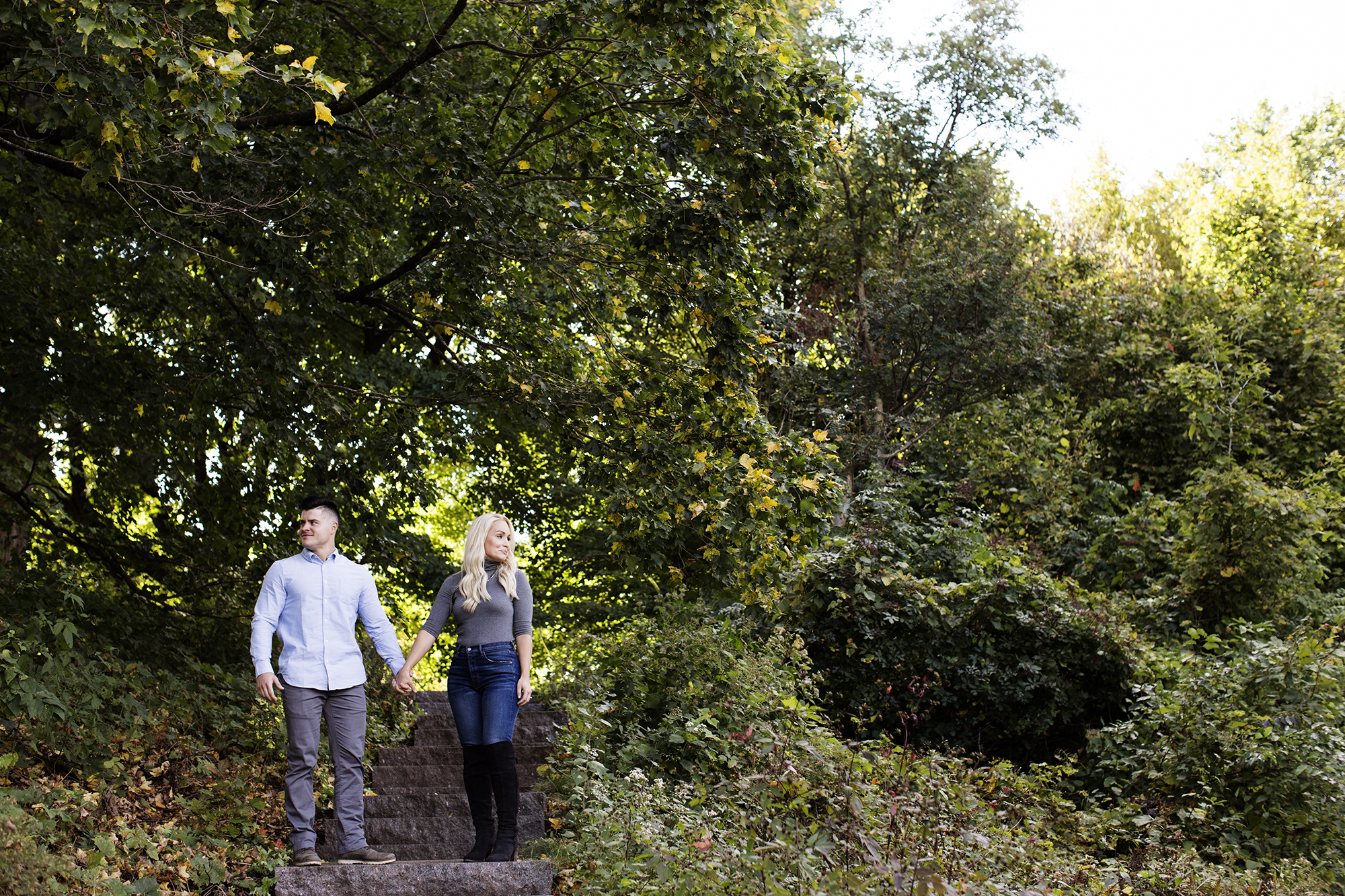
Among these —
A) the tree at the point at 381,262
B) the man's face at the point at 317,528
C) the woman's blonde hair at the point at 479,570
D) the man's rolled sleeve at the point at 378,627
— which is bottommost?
the man's rolled sleeve at the point at 378,627

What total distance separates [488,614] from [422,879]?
132cm

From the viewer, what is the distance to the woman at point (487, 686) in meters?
5.27

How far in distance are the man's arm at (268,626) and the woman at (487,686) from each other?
65 centimetres

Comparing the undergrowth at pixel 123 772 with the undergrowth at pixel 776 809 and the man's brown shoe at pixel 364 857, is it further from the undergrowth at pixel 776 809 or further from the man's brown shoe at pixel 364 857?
the undergrowth at pixel 776 809

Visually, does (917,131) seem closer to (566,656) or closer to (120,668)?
(566,656)

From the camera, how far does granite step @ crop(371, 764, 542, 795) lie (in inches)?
283

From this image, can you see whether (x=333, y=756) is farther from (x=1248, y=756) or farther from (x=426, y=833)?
(x=1248, y=756)

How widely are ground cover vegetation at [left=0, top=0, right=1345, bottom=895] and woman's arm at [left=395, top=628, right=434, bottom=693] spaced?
126cm

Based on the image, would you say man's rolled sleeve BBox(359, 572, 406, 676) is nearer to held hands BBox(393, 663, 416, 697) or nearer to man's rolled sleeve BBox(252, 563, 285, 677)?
held hands BBox(393, 663, 416, 697)

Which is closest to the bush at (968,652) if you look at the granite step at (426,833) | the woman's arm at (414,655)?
the granite step at (426,833)

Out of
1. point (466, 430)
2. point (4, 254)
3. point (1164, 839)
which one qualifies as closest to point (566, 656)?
point (466, 430)

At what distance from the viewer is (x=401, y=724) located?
29.2ft

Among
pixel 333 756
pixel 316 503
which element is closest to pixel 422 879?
pixel 333 756

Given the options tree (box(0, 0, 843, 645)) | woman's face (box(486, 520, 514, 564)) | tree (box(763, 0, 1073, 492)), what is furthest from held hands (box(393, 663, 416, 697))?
tree (box(763, 0, 1073, 492))
